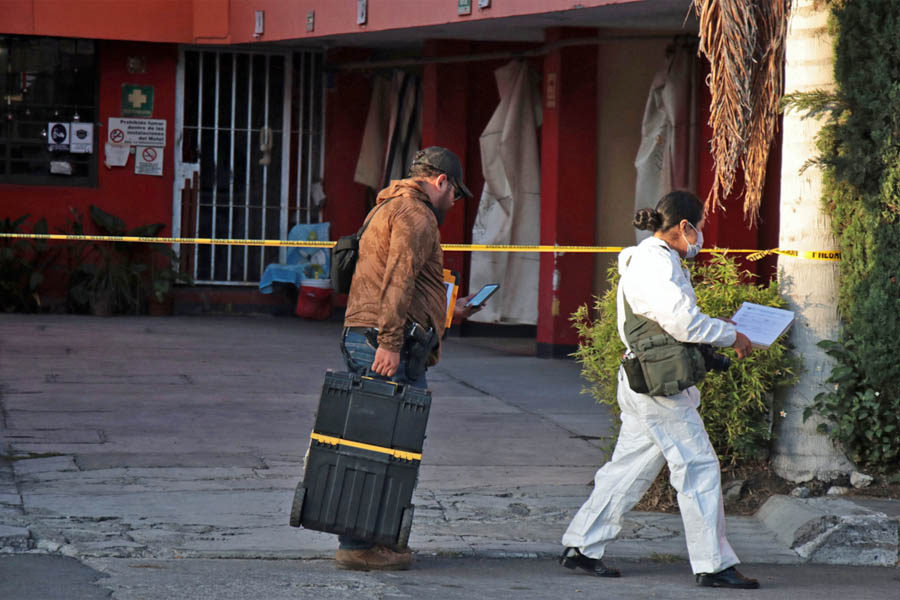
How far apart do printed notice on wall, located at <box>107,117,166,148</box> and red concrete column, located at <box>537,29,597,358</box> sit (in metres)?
5.40

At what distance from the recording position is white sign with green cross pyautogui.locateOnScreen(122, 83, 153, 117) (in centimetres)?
1594

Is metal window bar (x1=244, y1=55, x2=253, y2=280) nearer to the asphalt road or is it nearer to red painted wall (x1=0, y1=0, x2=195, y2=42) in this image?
red painted wall (x1=0, y1=0, x2=195, y2=42)

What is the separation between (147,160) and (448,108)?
13.2 ft

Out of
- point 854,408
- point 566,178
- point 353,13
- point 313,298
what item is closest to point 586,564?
point 854,408

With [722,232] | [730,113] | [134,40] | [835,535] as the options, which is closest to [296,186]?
[134,40]

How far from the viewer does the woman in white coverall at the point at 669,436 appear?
17.7ft

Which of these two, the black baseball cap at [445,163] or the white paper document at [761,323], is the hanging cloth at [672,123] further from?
the black baseball cap at [445,163]

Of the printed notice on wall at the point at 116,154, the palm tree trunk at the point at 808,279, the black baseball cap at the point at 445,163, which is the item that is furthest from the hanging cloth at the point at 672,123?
the printed notice on wall at the point at 116,154

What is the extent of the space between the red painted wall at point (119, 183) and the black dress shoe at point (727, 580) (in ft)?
38.5

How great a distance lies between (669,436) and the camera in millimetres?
5484

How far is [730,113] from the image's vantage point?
7004 mm

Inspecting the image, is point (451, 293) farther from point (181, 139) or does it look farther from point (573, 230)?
point (181, 139)

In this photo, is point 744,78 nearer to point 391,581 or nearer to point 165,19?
point 391,581

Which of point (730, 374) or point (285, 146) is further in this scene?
point (285, 146)
